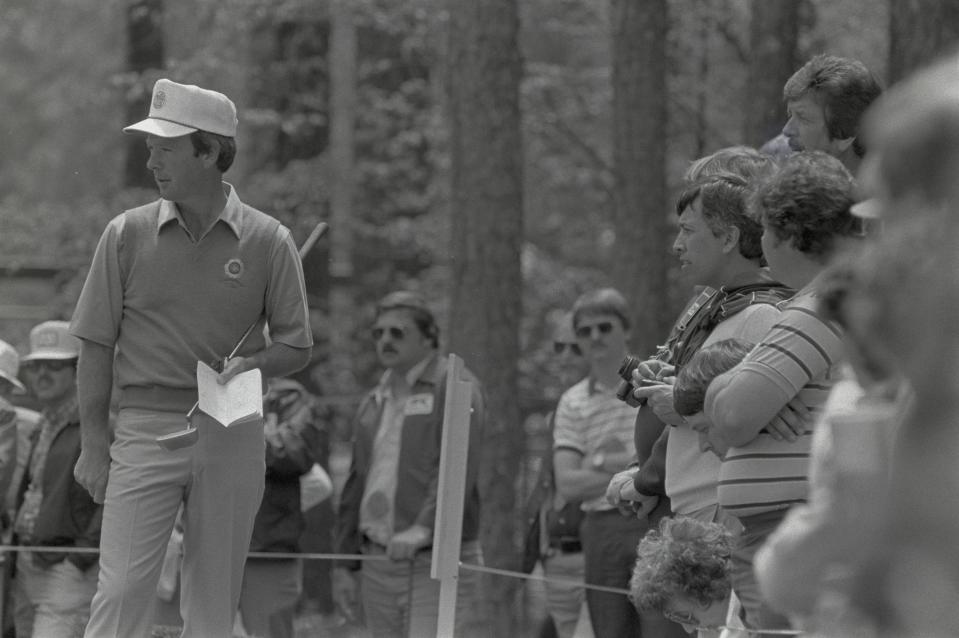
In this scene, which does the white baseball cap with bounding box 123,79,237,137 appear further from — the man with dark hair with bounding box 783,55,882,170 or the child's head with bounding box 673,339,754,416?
the child's head with bounding box 673,339,754,416

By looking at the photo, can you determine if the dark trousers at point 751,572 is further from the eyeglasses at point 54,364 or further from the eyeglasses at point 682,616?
the eyeglasses at point 54,364

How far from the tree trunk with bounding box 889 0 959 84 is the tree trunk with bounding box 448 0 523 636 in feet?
7.89

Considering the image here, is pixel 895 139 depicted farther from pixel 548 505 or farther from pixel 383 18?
pixel 383 18

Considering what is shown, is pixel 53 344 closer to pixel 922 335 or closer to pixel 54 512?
pixel 54 512

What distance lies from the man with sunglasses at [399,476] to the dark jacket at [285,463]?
8.9 inches

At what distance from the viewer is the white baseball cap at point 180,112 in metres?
6.32

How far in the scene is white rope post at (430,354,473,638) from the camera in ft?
20.6

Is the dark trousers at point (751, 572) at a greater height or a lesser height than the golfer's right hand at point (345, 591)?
greater

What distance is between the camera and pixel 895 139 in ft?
8.41

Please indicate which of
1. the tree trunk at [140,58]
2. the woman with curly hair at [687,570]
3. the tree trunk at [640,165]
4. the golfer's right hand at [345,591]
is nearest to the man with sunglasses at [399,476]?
the golfer's right hand at [345,591]

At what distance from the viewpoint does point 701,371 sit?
16.4 ft

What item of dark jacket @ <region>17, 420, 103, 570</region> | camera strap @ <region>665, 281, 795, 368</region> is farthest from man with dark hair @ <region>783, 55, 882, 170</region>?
dark jacket @ <region>17, 420, 103, 570</region>

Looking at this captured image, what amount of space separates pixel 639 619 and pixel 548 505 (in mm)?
2615

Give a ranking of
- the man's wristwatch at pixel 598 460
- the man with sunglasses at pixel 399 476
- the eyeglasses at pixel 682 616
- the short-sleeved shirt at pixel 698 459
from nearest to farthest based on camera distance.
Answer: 1. the eyeglasses at pixel 682 616
2. the short-sleeved shirt at pixel 698 459
3. the man with sunglasses at pixel 399 476
4. the man's wristwatch at pixel 598 460
